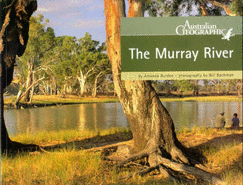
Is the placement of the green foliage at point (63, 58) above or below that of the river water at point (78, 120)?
above

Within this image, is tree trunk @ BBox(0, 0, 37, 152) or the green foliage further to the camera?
the green foliage

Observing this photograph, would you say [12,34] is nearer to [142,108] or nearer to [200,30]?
[142,108]

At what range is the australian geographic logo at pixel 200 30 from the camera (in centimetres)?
383

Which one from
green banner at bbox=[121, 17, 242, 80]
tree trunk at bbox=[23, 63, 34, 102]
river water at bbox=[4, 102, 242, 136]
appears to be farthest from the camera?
tree trunk at bbox=[23, 63, 34, 102]

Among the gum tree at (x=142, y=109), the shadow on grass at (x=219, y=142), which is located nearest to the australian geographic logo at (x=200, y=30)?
the gum tree at (x=142, y=109)

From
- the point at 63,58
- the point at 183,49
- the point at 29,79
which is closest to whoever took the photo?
the point at 183,49

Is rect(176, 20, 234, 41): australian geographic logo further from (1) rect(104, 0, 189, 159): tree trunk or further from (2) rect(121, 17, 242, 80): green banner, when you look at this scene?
(1) rect(104, 0, 189, 159): tree trunk

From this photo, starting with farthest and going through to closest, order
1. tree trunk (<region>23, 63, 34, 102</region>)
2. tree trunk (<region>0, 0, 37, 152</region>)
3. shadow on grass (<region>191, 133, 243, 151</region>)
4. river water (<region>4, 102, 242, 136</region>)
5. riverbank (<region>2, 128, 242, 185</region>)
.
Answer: tree trunk (<region>23, 63, 34, 102</region>)
river water (<region>4, 102, 242, 136</region>)
tree trunk (<region>0, 0, 37, 152</region>)
shadow on grass (<region>191, 133, 243, 151</region>)
riverbank (<region>2, 128, 242, 185</region>)

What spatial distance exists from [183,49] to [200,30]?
342 millimetres

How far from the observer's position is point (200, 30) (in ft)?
12.6

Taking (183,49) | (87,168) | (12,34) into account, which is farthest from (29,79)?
(183,49)

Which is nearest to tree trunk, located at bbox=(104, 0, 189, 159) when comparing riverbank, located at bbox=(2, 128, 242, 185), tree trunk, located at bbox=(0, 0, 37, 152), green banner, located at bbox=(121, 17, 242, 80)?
riverbank, located at bbox=(2, 128, 242, 185)

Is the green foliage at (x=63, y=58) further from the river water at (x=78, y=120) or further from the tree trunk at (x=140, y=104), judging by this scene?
the tree trunk at (x=140, y=104)

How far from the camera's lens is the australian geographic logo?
3.83 m
